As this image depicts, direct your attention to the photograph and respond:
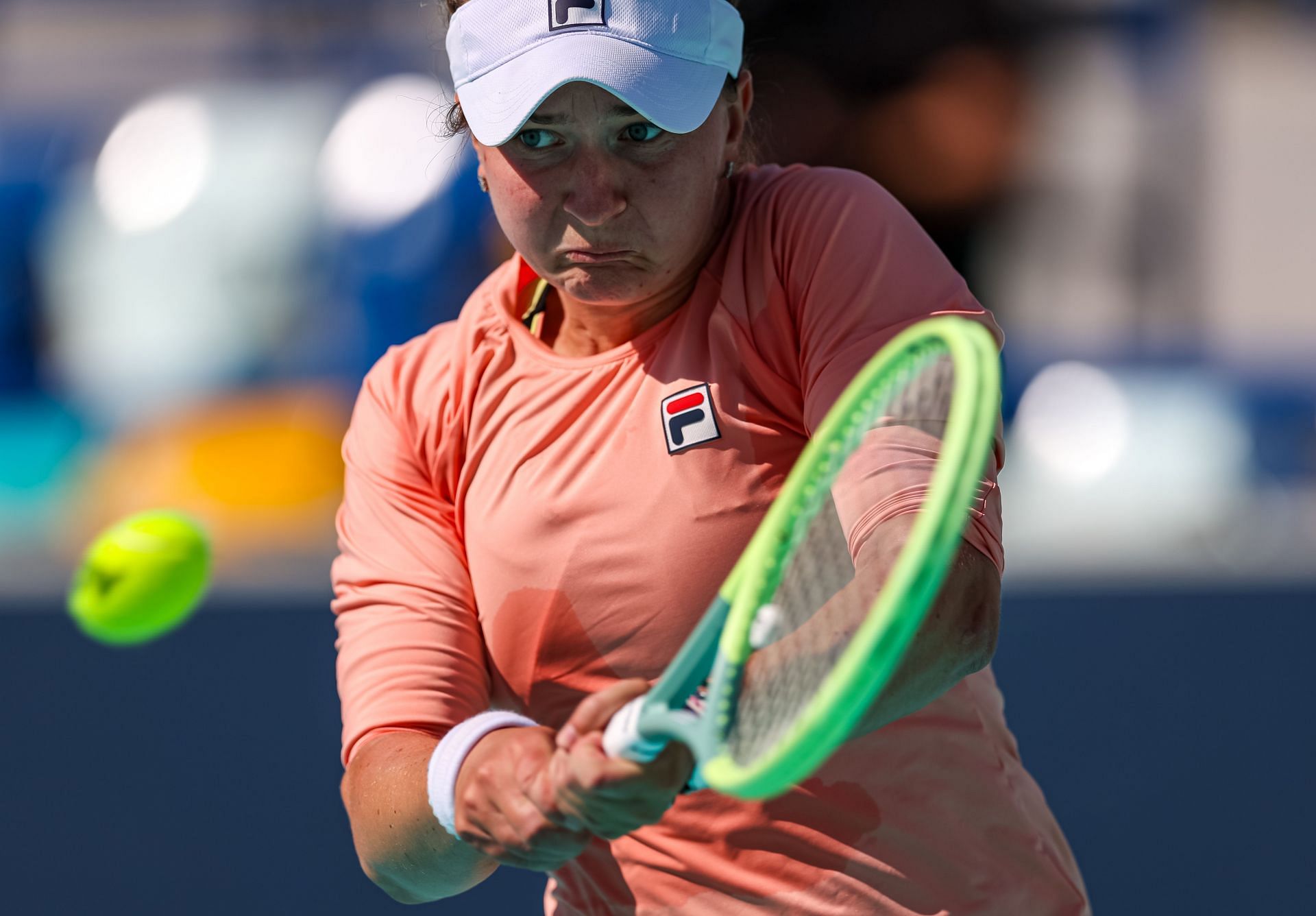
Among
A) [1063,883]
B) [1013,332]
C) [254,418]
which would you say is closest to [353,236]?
[254,418]

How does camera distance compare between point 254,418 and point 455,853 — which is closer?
point 455,853

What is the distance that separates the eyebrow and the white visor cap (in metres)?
0.02

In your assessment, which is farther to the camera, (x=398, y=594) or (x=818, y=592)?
(x=398, y=594)

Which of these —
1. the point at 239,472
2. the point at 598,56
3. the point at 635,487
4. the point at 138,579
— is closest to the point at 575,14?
the point at 598,56

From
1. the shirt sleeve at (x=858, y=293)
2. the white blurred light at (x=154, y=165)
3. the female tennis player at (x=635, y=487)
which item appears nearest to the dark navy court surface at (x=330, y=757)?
the white blurred light at (x=154, y=165)

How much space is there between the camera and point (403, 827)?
1.53m

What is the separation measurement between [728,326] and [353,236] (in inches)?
112

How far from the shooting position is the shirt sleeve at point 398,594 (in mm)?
1622

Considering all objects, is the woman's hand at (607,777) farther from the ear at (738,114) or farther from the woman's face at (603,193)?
the ear at (738,114)

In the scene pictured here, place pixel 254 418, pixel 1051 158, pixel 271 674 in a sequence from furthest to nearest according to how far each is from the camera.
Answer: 1. pixel 1051 158
2. pixel 254 418
3. pixel 271 674

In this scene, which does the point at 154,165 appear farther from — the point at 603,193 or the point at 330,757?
the point at 603,193

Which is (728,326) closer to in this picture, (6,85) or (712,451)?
(712,451)

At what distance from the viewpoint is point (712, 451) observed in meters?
1.52

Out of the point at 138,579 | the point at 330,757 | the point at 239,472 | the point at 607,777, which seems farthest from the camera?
the point at 239,472
